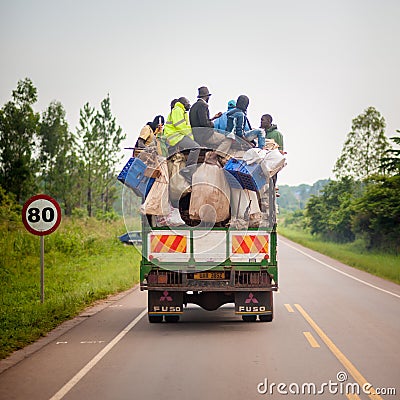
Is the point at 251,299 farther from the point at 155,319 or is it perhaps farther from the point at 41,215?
the point at 41,215

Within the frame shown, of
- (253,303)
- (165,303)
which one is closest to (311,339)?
(253,303)

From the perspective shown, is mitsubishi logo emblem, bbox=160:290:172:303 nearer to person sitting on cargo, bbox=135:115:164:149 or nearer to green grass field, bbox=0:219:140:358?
green grass field, bbox=0:219:140:358

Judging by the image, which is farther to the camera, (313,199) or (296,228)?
(296,228)

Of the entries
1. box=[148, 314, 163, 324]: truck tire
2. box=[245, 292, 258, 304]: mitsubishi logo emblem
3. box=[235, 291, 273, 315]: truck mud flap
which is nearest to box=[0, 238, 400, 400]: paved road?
box=[148, 314, 163, 324]: truck tire

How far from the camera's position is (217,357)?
946cm

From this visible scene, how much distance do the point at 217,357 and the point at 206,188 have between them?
332 cm

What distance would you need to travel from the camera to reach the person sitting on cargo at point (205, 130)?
12328 millimetres

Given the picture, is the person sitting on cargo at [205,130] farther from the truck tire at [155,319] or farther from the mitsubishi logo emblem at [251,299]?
the truck tire at [155,319]

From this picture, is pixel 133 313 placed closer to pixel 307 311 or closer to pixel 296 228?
pixel 307 311

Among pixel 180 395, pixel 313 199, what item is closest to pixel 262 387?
pixel 180 395

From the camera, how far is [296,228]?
94.2 meters

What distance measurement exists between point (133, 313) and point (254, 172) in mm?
4678

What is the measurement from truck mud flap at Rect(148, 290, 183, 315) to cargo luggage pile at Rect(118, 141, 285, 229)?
131cm

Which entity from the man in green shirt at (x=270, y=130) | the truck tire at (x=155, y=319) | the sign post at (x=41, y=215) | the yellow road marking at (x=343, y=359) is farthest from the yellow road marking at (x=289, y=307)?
the sign post at (x=41, y=215)
